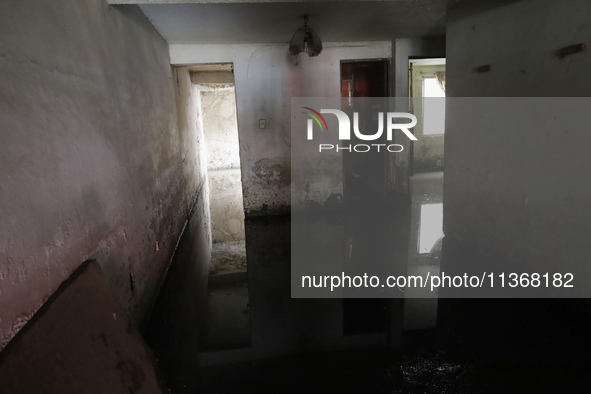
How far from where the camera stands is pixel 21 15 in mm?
1527

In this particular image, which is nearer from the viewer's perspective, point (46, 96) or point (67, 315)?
point (67, 315)

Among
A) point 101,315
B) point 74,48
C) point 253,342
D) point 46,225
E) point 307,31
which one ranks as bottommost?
point 253,342

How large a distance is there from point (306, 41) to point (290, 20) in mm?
281

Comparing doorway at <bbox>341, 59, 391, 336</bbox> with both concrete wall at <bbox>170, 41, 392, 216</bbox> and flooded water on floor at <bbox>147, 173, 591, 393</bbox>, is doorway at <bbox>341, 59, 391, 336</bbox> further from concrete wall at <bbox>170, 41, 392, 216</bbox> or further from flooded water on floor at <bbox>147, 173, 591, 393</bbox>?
flooded water on floor at <bbox>147, 173, 591, 393</bbox>

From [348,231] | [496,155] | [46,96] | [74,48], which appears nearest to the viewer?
[46,96]

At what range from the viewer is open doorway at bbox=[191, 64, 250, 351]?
2732mm

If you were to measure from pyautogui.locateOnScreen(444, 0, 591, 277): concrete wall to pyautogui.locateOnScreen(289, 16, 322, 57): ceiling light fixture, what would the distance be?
1.38 metres

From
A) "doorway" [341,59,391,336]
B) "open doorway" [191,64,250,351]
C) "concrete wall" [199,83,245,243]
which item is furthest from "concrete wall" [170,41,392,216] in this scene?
"concrete wall" [199,83,245,243]

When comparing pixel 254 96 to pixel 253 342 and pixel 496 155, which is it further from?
pixel 253 342

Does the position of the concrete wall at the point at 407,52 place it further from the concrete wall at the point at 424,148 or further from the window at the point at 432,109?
the window at the point at 432,109

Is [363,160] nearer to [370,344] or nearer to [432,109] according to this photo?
[432,109]

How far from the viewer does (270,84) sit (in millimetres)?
5262

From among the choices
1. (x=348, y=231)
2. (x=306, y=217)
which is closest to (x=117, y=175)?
(x=348, y=231)

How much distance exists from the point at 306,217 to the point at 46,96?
412 cm
